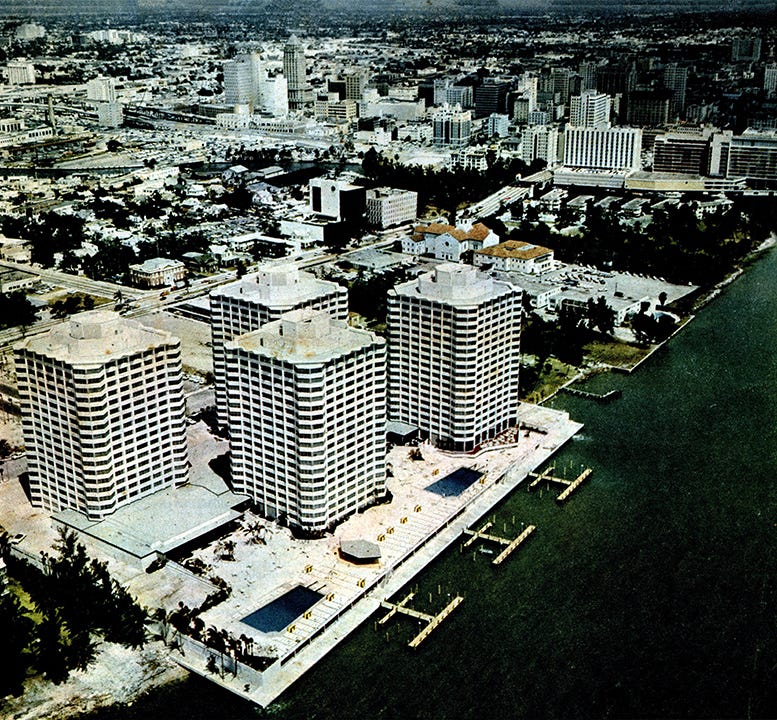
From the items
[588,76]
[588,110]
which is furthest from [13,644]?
[588,76]

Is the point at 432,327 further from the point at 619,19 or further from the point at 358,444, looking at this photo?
the point at 619,19

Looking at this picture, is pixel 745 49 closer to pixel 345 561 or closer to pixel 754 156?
pixel 754 156

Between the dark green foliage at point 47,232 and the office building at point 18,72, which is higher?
the office building at point 18,72

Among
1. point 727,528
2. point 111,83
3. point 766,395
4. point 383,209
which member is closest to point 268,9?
point 111,83

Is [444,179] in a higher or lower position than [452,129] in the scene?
lower

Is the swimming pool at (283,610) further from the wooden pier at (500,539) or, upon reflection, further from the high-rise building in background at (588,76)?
the high-rise building in background at (588,76)

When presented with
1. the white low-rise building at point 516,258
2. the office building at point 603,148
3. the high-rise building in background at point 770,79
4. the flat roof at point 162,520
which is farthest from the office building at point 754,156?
the flat roof at point 162,520
